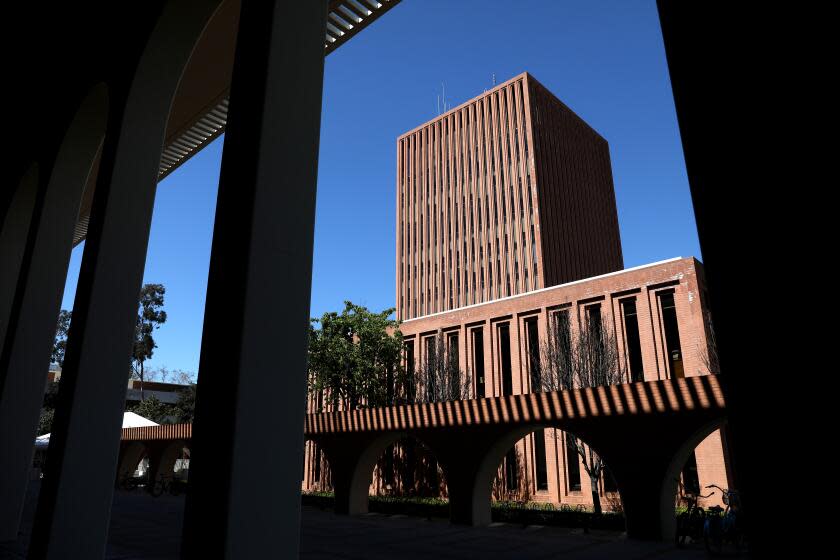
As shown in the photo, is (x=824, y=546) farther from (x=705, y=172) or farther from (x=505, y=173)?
(x=505, y=173)

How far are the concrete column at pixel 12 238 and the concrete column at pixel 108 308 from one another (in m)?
4.11

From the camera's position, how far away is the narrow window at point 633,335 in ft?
73.5

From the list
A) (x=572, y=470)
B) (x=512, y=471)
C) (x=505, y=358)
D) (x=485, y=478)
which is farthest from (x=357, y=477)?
(x=505, y=358)

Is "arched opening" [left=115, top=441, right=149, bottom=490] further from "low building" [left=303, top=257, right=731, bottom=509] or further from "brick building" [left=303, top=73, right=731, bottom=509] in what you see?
"low building" [left=303, top=257, right=731, bottom=509]

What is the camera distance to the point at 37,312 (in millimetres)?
5672

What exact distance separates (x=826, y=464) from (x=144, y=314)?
51.8 meters

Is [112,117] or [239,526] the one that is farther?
[112,117]

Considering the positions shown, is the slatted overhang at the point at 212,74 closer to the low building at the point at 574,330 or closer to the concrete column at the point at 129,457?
the low building at the point at 574,330

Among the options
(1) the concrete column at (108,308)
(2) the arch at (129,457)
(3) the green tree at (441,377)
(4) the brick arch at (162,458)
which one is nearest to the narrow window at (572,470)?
(3) the green tree at (441,377)

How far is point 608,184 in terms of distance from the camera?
6144 centimetres

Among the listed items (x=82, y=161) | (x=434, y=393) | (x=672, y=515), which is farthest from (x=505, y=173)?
(x=82, y=161)

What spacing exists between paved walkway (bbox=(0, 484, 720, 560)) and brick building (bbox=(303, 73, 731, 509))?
994 centimetres

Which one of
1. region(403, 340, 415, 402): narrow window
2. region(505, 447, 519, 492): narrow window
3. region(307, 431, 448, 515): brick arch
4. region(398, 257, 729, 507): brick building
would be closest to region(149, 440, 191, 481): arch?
region(403, 340, 415, 402): narrow window

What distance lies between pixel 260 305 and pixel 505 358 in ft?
81.5
